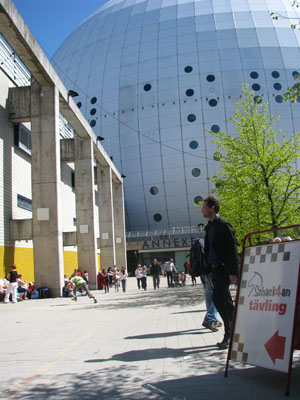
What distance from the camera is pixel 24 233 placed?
65.6ft

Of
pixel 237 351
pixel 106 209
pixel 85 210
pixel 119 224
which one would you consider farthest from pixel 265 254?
pixel 119 224

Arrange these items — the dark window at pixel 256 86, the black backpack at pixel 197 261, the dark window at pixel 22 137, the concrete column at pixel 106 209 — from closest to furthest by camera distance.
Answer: the black backpack at pixel 197 261 < the dark window at pixel 22 137 < the concrete column at pixel 106 209 < the dark window at pixel 256 86

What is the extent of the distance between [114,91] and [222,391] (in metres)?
45.7

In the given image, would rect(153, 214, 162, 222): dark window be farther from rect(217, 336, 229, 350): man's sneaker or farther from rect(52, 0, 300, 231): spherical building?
rect(217, 336, 229, 350): man's sneaker

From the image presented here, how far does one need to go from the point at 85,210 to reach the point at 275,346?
990 inches

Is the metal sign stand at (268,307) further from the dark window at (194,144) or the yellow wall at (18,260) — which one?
the dark window at (194,144)

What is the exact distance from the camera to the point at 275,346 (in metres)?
4.14

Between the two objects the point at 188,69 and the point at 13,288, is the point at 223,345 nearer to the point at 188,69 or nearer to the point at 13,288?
the point at 13,288

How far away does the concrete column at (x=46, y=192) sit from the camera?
19.7 metres

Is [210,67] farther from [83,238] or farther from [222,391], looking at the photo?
[222,391]

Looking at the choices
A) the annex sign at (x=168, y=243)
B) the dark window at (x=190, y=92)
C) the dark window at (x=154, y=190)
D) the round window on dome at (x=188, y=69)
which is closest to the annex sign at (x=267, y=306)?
the dark window at (x=154, y=190)

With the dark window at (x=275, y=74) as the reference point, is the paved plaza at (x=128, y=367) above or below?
below

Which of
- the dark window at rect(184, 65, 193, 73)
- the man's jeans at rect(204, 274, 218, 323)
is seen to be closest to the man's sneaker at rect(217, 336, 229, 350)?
the man's jeans at rect(204, 274, 218, 323)

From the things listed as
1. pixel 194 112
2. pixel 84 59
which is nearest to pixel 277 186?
pixel 194 112
